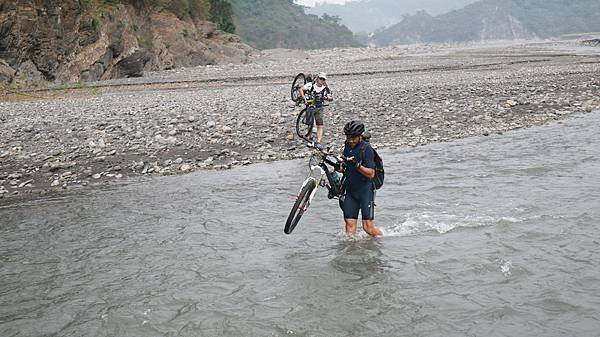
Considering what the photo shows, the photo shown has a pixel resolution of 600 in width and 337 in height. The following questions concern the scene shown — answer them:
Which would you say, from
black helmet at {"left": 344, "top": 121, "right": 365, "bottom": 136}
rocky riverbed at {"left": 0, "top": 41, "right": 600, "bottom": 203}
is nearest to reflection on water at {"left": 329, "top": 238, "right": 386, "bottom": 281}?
black helmet at {"left": 344, "top": 121, "right": 365, "bottom": 136}

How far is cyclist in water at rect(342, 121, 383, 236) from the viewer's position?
8.10 meters

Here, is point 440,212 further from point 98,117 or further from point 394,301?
point 98,117

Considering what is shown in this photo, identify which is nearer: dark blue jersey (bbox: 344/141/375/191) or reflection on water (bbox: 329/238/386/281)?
reflection on water (bbox: 329/238/386/281)

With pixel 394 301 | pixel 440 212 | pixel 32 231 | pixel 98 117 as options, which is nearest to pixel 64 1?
pixel 98 117

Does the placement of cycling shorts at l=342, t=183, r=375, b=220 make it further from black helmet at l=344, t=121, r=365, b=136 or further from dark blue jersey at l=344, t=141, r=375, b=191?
black helmet at l=344, t=121, r=365, b=136

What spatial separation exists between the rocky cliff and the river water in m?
25.3

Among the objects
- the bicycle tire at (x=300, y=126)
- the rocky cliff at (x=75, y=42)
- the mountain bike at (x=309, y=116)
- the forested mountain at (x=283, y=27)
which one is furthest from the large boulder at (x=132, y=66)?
the forested mountain at (x=283, y=27)

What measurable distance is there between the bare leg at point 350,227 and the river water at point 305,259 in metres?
0.21

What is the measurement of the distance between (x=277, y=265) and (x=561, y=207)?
5551 millimetres

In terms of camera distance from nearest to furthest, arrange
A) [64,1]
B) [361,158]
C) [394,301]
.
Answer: [394,301], [361,158], [64,1]

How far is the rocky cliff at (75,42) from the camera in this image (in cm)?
3509

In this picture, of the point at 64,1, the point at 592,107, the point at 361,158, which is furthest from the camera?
the point at 64,1

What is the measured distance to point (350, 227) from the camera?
29.2ft

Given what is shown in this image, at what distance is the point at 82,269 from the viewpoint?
8336 mm
